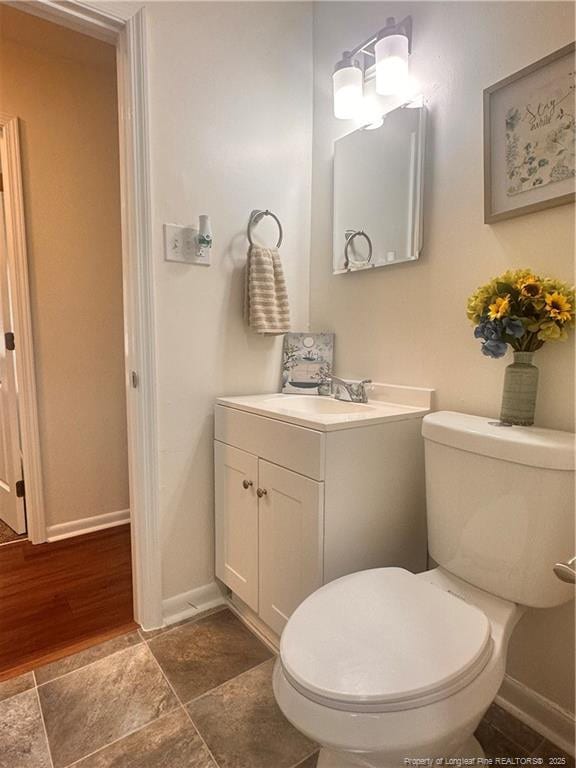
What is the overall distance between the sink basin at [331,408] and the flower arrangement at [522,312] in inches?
13.5

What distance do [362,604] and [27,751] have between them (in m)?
0.92

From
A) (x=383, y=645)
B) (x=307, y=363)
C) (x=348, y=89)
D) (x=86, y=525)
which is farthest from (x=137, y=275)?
(x=86, y=525)

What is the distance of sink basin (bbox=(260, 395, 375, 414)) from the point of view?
1480 mm

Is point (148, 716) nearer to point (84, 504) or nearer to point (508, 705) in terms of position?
point (508, 705)

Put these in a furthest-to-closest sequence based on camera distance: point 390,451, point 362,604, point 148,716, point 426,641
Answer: point 390,451, point 148,716, point 362,604, point 426,641

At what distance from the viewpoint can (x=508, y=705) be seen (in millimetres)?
1169

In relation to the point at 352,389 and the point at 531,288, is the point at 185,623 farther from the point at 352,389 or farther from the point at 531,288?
the point at 531,288

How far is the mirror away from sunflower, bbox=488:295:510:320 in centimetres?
42

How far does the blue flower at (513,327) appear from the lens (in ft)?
3.34

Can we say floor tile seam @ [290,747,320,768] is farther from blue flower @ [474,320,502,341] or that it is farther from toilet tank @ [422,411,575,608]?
blue flower @ [474,320,502,341]

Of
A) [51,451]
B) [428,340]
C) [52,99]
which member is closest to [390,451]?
[428,340]

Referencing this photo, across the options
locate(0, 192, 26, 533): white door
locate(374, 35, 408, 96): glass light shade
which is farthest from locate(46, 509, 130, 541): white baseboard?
locate(374, 35, 408, 96): glass light shade

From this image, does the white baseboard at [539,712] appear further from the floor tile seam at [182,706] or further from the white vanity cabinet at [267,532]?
the floor tile seam at [182,706]

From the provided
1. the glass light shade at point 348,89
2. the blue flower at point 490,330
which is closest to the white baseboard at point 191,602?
the blue flower at point 490,330
